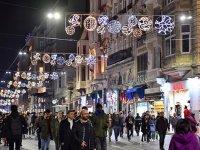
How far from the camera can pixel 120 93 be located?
54812mm

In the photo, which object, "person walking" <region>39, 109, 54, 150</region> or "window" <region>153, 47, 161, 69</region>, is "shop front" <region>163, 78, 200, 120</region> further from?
"person walking" <region>39, 109, 54, 150</region>

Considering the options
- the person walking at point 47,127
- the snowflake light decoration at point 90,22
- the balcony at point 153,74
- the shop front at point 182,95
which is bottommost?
the person walking at point 47,127

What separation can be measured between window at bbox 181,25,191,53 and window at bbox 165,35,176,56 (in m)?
0.88

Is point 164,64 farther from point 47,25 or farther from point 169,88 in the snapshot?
point 47,25

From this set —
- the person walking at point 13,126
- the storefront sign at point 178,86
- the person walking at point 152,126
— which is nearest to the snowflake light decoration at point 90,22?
the person walking at point 152,126

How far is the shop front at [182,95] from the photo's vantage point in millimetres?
37125

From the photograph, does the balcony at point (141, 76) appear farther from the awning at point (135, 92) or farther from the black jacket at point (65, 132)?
the black jacket at point (65, 132)

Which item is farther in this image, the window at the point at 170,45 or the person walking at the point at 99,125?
the window at the point at 170,45

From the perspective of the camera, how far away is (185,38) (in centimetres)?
3809

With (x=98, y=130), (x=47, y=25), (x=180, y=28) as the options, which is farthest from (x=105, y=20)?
(x=47, y=25)

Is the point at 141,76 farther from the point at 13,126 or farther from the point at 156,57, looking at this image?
the point at 13,126

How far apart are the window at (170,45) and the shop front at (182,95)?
2.36m

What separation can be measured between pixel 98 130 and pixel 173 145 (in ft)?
27.8

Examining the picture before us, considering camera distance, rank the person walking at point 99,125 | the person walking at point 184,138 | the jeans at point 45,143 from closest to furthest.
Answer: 1. the person walking at point 184,138
2. the person walking at point 99,125
3. the jeans at point 45,143
